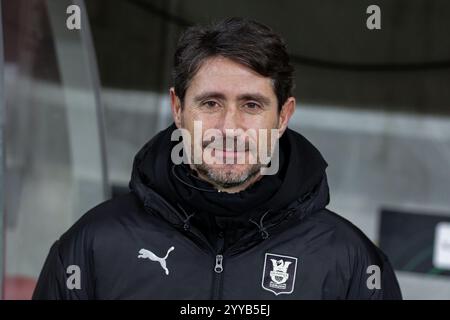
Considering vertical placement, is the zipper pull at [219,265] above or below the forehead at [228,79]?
below

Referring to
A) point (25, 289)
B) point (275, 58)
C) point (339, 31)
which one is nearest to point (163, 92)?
point (339, 31)

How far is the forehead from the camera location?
4.75 ft

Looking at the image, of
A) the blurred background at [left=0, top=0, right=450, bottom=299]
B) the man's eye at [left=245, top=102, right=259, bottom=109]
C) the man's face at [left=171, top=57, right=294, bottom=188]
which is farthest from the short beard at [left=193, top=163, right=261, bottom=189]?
the blurred background at [left=0, top=0, right=450, bottom=299]

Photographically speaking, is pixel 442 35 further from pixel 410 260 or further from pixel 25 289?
pixel 25 289

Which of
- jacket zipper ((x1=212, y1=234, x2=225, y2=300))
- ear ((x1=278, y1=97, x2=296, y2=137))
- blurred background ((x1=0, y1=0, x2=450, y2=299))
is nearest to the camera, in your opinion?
jacket zipper ((x1=212, y1=234, x2=225, y2=300))

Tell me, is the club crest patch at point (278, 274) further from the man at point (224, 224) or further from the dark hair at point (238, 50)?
the dark hair at point (238, 50)

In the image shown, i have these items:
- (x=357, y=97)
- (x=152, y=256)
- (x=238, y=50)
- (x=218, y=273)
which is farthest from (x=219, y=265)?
(x=357, y=97)

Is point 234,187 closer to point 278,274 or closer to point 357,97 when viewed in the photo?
point 278,274

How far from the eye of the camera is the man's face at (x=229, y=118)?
144cm

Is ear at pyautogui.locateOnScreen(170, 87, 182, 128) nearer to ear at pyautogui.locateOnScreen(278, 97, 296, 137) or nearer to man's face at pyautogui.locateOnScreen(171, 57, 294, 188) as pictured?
man's face at pyautogui.locateOnScreen(171, 57, 294, 188)

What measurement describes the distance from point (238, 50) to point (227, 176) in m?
0.24

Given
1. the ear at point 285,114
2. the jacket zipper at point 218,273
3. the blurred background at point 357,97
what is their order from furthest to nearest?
the blurred background at point 357,97
the ear at point 285,114
the jacket zipper at point 218,273

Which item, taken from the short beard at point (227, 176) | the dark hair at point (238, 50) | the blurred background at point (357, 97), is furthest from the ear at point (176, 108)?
the blurred background at point (357, 97)

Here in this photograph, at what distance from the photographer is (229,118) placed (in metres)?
1.43
